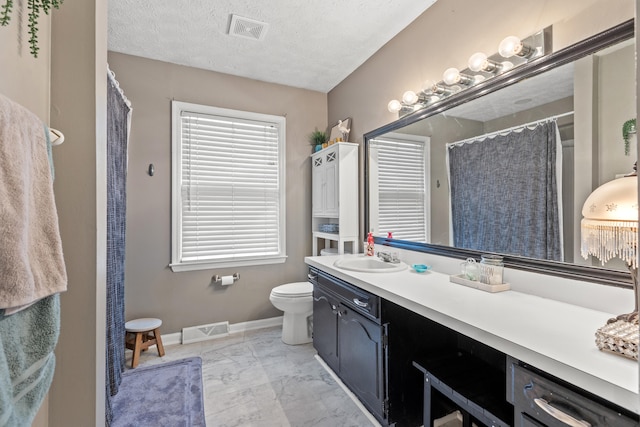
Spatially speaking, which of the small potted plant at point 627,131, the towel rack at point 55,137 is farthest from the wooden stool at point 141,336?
the small potted plant at point 627,131

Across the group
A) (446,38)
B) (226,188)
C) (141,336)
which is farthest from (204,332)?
(446,38)

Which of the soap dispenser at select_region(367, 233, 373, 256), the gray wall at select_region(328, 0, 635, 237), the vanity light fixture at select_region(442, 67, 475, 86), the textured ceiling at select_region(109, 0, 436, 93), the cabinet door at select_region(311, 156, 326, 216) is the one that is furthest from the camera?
the cabinet door at select_region(311, 156, 326, 216)

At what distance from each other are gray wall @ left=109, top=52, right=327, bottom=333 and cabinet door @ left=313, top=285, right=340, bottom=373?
926 mm

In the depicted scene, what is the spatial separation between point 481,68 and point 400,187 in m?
0.96

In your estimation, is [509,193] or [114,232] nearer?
[509,193]

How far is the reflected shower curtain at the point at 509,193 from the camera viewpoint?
1357 millimetres

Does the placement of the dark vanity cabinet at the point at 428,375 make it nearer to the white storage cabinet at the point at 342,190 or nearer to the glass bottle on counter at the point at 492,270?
the glass bottle on counter at the point at 492,270

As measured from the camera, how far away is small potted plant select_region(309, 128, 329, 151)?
3191 millimetres

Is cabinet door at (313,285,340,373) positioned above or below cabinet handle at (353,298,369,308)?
below

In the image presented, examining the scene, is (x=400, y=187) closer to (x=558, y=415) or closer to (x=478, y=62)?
(x=478, y=62)

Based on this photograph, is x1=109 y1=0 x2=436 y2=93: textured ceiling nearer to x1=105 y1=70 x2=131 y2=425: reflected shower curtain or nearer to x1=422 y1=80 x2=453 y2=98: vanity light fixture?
x1=422 y1=80 x2=453 y2=98: vanity light fixture

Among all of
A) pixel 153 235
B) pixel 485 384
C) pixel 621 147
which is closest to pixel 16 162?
pixel 485 384

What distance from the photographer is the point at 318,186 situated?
3.08 m

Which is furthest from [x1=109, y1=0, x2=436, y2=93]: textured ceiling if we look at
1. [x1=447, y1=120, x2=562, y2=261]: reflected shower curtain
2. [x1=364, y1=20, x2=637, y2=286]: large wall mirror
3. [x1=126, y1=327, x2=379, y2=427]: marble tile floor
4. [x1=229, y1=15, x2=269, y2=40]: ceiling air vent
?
[x1=126, y1=327, x2=379, y2=427]: marble tile floor
